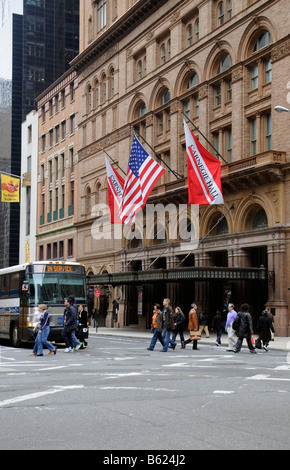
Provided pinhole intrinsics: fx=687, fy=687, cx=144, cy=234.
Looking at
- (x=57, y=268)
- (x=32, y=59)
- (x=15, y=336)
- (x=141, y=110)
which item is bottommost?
(x=15, y=336)

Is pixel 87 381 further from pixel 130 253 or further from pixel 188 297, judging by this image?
pixel 130 253

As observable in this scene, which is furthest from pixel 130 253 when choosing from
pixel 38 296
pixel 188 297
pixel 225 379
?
pixel 225 379

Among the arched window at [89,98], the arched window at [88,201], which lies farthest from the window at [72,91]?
the arched window at [88,201]

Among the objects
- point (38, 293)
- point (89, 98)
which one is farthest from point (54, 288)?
point (89, 98)

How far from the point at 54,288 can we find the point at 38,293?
2.34 feet

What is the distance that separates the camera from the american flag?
3938 cm

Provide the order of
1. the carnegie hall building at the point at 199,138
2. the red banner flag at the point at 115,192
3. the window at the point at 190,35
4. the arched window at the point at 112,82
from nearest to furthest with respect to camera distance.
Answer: the carnegie hall building at the point at 199,138
the red banner flag at the point at 115,192
the window at the point at 190,35
the arched window at the point at 112,82

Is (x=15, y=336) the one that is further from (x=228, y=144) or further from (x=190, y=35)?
(x=190, y=35)

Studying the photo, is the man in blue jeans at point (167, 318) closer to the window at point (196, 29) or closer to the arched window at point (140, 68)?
the window at point (196, 29)

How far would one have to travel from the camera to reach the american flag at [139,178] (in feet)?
129

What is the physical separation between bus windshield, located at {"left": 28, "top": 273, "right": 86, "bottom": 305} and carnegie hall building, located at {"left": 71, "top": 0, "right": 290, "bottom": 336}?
1269 centimetres

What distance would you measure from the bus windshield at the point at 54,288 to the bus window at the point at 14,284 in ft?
4.30

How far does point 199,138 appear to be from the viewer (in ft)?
152

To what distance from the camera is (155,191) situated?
49469mm
